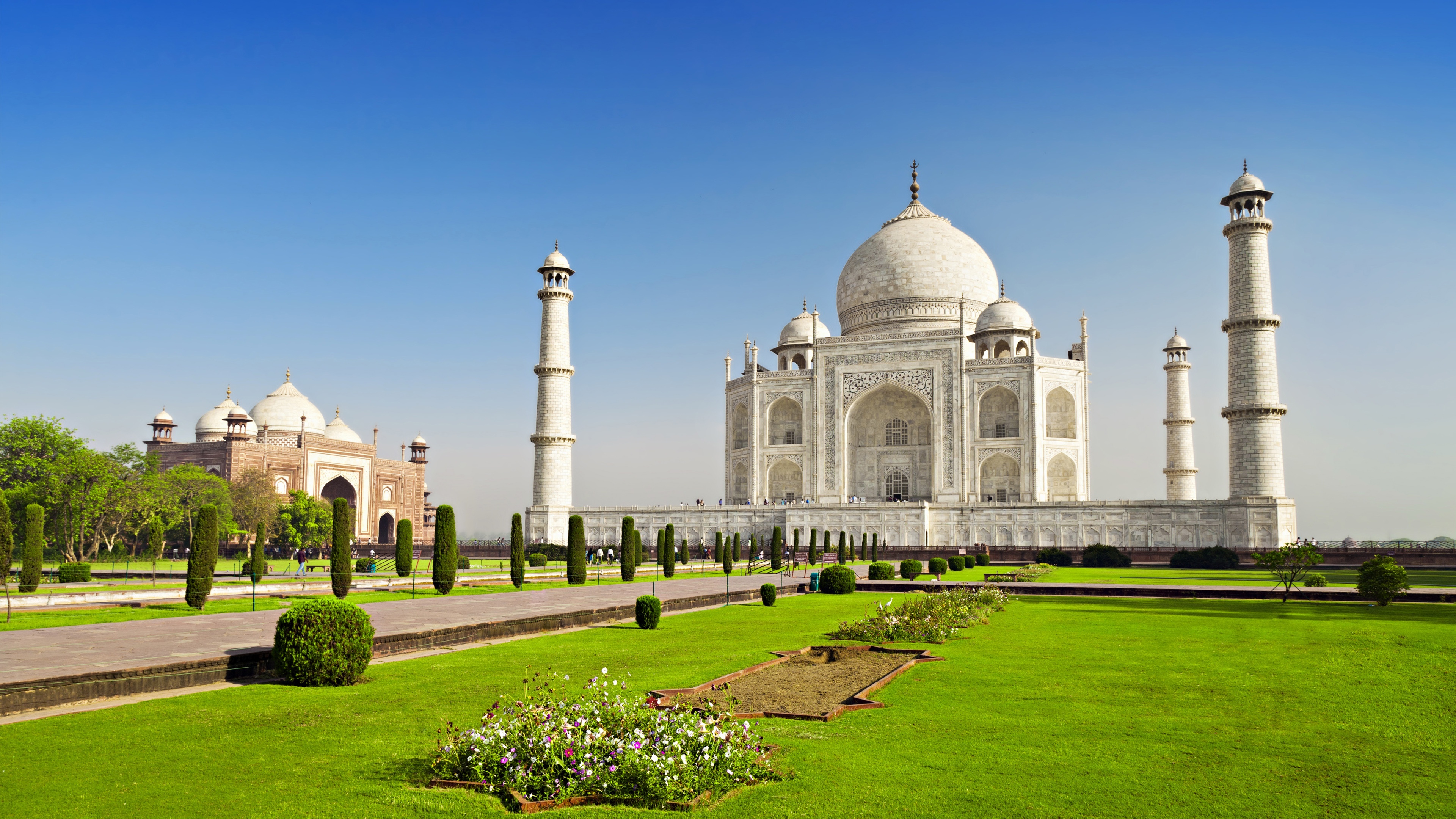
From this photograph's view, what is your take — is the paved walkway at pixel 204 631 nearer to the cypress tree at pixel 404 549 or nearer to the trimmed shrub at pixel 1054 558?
the cypress tree at pixel 404 549

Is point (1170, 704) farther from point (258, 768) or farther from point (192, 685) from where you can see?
point (192, 685)

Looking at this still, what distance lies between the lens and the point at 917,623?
11.5 m

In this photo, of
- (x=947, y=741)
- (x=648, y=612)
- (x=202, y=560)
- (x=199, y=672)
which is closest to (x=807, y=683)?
(x=947, y=741)

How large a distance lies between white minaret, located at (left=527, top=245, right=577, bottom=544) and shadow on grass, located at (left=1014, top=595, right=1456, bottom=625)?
24.7 meters

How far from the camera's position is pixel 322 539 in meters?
40.9

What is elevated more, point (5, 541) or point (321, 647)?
point (5, 541)

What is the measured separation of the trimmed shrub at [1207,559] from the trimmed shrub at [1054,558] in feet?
10.8

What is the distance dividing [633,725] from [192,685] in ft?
15.1

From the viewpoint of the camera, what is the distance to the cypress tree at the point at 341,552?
48.6ft

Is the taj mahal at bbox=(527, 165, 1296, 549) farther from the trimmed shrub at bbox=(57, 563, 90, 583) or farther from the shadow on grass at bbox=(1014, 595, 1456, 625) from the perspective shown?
the trimmed shrub at bbox=(57, 563, 90, 583)

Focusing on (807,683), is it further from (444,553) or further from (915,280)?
(915,280)

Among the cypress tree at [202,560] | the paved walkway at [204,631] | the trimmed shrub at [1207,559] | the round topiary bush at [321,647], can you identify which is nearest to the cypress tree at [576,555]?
the paved walkway at [204,631]

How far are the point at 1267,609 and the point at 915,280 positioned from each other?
32339 mm

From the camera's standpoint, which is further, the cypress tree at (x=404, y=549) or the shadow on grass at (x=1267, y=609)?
the cypress tree at (x=404, y=549)
